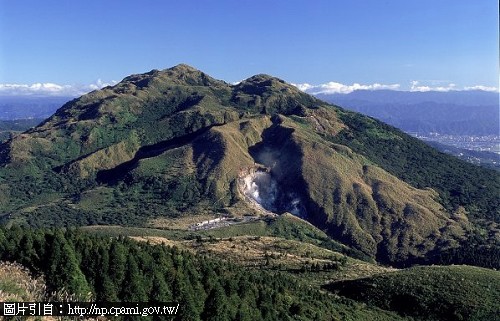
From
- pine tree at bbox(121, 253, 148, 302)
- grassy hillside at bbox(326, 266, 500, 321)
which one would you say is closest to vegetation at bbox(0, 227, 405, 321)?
pine tree at bbox(121, 253, 148, 302)

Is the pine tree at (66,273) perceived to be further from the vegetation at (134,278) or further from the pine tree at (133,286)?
the pine tree at (133,286)

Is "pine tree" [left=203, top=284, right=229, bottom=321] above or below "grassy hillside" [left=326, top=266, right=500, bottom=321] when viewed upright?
above

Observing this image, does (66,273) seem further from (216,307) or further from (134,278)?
(216,307)

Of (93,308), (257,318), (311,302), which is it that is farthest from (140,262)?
(311,302)

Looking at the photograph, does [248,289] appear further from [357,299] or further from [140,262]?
[357,299]

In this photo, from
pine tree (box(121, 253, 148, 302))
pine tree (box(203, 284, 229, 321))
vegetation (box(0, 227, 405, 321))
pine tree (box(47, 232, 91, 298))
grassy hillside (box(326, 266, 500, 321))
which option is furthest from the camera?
grassy hillside (box(326, 266, 500, 321))

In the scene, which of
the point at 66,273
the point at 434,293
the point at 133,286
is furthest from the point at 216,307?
the point at 434,293

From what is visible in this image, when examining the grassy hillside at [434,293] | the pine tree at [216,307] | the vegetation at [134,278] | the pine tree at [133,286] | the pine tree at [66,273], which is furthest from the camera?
the grassy hillside at [434,293]

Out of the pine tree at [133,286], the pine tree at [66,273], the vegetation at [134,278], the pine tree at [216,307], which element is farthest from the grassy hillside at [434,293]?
the pine tree at [66,273]

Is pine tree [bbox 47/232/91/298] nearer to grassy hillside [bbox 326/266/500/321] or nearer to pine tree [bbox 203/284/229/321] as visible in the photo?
pine tree [bbox 203/284/229/321]

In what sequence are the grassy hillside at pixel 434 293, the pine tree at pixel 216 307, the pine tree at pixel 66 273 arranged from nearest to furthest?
the pine tree at pixel 66 273 → the pine tree at pixel 216 307 → the grassy hillside at pixel 434 293
